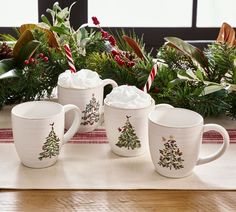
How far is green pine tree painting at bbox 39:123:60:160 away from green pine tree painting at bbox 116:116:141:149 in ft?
0.42

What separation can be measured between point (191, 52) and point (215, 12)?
133 centimetres

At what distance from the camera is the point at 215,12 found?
2.46 meters

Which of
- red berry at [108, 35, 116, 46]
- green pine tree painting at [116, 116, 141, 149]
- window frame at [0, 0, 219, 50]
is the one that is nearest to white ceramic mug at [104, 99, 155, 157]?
green pine tree painting at [116, 116, 141, 149]

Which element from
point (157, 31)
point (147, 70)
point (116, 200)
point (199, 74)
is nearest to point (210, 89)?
point (199, 74)

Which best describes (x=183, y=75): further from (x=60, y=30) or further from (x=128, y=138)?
(x=60, y=30)

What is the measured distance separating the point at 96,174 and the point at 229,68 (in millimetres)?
432

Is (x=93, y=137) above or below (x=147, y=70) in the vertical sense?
below

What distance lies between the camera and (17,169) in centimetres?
93

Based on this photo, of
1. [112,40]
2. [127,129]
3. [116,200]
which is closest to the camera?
[116,200]

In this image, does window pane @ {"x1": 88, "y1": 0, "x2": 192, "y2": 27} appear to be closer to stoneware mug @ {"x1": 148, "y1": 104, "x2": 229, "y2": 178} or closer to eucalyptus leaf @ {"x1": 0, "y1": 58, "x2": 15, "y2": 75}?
eucalyptus leaf @ {"x1": 0, "y1": 58, "x2": 15, "y2": 75}

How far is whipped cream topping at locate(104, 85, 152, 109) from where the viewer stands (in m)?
0.96

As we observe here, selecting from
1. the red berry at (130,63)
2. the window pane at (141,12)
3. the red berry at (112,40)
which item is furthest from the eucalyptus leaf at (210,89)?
the window pane at (141,12)

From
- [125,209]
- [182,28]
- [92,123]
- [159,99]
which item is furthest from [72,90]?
[182,28]

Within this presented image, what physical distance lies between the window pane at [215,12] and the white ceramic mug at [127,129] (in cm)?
156
